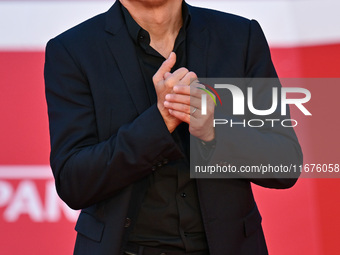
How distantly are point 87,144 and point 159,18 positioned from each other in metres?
0.39

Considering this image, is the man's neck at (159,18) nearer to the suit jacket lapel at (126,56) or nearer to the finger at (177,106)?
the suit jacket lapel at (126,56)

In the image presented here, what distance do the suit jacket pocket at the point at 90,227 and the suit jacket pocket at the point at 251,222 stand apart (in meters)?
0.36

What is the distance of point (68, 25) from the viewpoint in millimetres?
2914

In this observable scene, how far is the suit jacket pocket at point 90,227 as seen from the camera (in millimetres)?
1329

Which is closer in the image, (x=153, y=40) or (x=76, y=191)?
(x=76, y=191)

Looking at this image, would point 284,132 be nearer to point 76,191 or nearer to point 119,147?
point 119,147

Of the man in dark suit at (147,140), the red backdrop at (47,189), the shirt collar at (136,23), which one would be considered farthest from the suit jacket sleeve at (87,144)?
the red backdrop at (47,189)

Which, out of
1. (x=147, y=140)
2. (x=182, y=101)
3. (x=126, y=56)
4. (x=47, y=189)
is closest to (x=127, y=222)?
(x=147, y=140)

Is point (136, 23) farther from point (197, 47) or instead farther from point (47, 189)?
point (47, 189)

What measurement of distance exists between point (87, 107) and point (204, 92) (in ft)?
0.99

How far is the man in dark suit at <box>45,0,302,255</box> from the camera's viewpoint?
1278mm

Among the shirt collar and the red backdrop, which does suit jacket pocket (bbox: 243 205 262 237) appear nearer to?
the shirt collar

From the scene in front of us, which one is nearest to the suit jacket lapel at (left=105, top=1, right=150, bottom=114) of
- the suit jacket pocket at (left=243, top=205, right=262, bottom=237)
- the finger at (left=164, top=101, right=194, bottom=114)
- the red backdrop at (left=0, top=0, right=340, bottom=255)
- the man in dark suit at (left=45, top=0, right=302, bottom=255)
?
the man in dark suit at (left=45, top=0, right=302, bottom=255)

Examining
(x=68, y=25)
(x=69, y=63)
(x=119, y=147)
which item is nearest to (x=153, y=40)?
(x=69, y=63)
